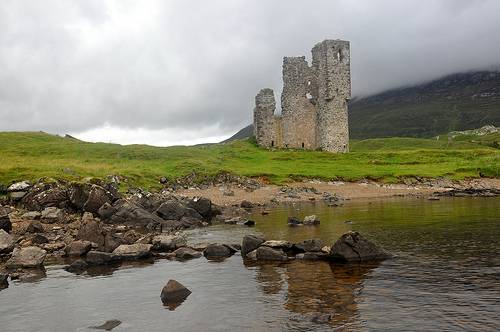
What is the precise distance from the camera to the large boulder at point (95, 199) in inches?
1587

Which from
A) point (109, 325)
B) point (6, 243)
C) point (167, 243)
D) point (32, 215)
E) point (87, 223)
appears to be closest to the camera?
point (109, 325)

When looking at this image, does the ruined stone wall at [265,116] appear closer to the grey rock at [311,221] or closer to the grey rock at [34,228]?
the grey rock at [311,221]

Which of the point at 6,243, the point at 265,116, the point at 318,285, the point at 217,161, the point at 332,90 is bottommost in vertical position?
the point at 318,285

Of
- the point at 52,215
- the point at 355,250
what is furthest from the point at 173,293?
the point at 52,215

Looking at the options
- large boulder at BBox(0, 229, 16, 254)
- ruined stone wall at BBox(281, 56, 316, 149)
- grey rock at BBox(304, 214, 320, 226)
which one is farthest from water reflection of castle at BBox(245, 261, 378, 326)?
ruined stone wall at BBox(281, 56, 316, 149)

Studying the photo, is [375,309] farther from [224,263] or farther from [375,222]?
[375,222]

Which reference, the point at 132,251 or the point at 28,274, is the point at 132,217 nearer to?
the point at 132,251

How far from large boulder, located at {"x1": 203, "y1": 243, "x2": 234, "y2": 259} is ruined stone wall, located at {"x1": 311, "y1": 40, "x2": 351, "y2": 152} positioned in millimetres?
66527

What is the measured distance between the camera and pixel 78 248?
90.9 feet

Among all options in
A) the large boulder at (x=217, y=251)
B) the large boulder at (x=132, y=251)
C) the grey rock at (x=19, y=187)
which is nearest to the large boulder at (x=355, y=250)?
the large boulder at (x=217, y=251)

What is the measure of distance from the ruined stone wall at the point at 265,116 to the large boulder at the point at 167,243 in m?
66.1

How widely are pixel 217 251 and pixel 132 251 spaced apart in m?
4.29

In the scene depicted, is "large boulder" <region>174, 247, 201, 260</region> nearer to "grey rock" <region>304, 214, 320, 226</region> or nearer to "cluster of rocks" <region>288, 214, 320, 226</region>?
"cluster of rocks" <region>288, 214, 320, 226</region>

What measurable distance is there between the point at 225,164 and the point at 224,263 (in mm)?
50434
